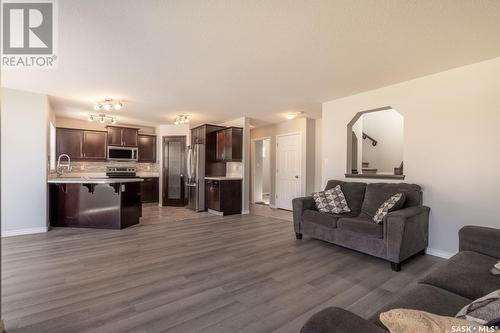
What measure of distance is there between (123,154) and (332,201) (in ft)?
19.0

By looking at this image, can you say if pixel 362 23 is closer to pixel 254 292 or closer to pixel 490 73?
pixel 490 73

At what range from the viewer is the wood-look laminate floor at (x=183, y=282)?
1.78 meters

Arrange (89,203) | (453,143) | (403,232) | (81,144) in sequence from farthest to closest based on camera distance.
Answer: (81,144) → (89,203) → (453,143) → (403,232)

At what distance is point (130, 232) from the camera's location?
4.11 meters

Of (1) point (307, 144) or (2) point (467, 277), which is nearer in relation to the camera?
(2) point (467, 277)

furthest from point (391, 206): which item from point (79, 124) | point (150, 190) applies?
point (79, 124)

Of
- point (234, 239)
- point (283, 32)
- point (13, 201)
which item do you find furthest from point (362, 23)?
point (13, 201)

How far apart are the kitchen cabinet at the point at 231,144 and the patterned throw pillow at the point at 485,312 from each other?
5.14m

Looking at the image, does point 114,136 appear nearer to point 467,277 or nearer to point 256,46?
point 256,46

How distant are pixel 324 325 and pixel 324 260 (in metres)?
2.16

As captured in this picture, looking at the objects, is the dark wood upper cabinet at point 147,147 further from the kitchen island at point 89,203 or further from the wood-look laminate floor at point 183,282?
the wood-look laminate floor at point 183,282

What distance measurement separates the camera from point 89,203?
436 centimetres

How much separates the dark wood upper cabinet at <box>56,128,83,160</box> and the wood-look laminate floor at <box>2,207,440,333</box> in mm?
3036

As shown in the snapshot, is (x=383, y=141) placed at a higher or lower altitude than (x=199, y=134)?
lower
